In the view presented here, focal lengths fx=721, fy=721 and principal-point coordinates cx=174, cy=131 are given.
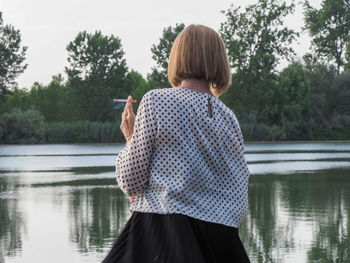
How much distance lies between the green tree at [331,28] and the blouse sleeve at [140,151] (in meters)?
75.6

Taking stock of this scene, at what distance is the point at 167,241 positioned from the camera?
2049mm

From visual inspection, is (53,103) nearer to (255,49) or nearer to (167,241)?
(255,49)

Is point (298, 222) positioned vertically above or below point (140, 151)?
below

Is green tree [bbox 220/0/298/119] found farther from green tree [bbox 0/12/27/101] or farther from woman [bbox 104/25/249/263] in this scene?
woman [bbox 104/25/249/263]

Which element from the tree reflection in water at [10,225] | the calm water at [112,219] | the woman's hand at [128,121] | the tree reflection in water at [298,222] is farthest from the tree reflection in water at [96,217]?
the woman's hand at [128,121]

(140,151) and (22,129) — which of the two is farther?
(22,129)

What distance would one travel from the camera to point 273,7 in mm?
64250

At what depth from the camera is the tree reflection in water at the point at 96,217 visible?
8188mm

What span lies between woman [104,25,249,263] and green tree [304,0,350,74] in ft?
248

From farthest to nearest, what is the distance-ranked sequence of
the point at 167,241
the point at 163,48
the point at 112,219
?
the point at 163,48 < the point at 112,219 < the point at 167,241

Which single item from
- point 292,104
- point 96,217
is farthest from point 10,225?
point 292,104

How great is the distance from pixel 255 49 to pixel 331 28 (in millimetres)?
16107

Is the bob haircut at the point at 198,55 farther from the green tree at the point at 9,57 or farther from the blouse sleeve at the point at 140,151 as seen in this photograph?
the green tree at the point at 9,57

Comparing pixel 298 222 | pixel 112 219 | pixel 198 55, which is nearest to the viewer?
pixel 198 55
